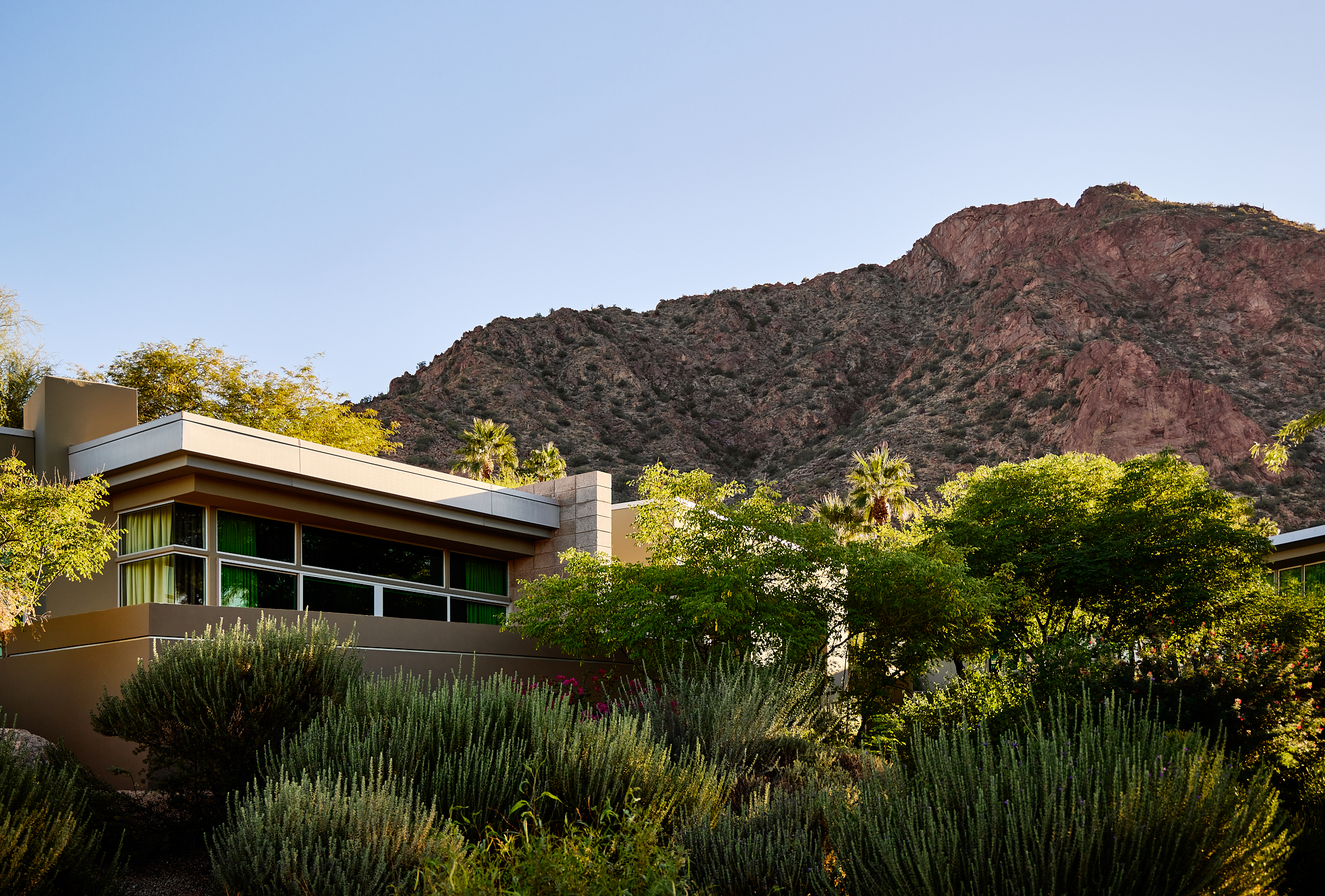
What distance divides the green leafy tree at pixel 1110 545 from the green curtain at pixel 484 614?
32.7 ft

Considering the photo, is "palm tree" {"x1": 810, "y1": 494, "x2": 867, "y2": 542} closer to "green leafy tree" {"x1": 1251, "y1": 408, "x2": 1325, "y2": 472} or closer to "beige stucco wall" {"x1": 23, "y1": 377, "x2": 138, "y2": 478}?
"green leafy tree" {"x1": 1251, "y1": 408, "x2": 1325, "y2": 472}


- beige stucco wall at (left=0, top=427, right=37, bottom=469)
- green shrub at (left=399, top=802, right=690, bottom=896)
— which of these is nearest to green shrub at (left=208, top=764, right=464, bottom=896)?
green shrub at (left=399, top=802, right=690, bottom=896)

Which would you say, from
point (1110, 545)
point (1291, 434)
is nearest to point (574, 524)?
point (1110, 545)

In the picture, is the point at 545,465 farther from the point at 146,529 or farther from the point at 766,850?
the point at 766,850

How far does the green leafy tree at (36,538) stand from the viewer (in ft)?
39.3

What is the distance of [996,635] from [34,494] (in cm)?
1898

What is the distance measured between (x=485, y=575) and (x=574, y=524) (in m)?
1.89

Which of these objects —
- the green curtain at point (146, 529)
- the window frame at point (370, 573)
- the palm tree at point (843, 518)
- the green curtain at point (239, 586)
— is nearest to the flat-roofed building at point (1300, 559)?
the palm tree at point (843, 518)

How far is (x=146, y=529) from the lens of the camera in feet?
47.2

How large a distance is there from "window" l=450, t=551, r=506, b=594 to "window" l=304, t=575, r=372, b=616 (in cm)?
175

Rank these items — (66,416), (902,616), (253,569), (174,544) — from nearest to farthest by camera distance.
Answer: (174,544) → (253,569) → (66,416) → (902,616)

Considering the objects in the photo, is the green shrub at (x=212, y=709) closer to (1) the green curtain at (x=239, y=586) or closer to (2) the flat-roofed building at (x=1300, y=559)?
(1) the green curtain at (x=239, y=586)

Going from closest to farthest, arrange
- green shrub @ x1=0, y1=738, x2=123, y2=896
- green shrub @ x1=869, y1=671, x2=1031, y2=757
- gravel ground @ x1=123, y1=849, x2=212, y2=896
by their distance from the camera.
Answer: green shrub @ x1=0, y1=738, x2=123, y2=896
gravel ground @ x1=123, y1=849, x2=212, y2=896
green shrub @ x1=869, y1=671, x2=1031, y2=757

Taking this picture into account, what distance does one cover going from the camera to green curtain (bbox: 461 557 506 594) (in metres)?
17.8
